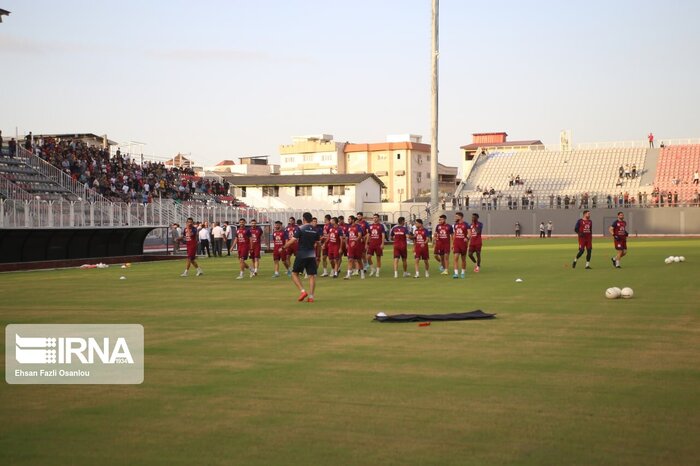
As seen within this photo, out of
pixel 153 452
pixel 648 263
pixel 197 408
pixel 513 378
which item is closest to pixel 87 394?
pixel 197 408

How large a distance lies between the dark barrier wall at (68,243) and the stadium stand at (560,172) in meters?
51.4

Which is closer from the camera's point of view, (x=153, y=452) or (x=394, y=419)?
(x=153, y=452)

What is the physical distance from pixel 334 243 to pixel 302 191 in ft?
196

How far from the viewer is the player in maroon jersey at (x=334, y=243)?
2847cm

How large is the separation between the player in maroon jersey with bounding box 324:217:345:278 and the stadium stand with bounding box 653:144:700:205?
54449 millimetres

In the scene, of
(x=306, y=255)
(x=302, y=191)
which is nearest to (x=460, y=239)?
(x=306, y=255)

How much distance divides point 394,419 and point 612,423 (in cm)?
198

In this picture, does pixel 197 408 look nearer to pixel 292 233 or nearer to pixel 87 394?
pixel 87 394

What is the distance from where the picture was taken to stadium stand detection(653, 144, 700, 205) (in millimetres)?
77312

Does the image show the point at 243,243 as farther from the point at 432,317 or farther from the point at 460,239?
the point at 432,317

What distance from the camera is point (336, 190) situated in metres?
86.6

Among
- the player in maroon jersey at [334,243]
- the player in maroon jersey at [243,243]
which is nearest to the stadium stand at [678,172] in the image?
the player in maroon jersey at [334,243]

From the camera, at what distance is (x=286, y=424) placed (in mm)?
8172

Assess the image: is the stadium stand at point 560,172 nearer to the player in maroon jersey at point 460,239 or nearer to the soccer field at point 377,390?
the player in maroon jersey at point 460,239
